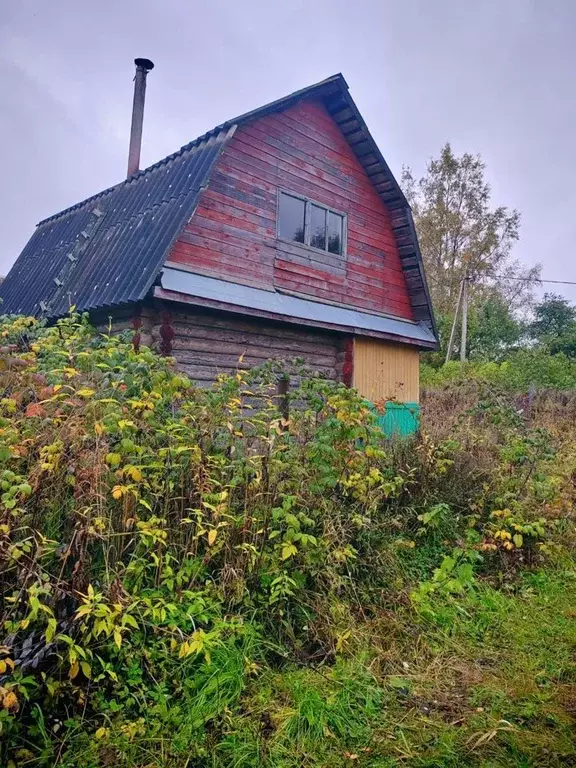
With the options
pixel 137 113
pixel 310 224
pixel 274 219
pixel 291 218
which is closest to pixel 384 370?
pixel 310 224

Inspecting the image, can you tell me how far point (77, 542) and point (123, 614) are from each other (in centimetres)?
46

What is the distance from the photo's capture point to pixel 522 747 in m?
2.67

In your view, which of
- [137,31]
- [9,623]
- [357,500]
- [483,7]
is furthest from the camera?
[137,31]

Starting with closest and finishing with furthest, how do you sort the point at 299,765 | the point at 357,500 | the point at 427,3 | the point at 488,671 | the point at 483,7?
the point at 299,765, the point at 488,671, the point at 357,500, the point at 483,7, the point at 427,3

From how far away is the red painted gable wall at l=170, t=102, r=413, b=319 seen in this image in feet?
27.6

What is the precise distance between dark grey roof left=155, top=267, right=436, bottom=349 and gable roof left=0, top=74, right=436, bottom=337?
0.41 m

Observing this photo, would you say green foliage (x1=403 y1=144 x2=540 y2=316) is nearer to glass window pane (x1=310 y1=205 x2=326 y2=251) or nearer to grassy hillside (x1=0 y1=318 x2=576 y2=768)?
glass window pane (x1=310 y1=205 x2=326 y2=251)

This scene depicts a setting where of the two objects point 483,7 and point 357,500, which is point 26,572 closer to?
point 357,500

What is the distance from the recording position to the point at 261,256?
9.05 m

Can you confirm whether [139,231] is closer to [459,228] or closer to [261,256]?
[261,256]

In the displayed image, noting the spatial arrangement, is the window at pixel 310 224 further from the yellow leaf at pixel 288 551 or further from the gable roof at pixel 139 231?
the yellow leaf at pixel 288 551

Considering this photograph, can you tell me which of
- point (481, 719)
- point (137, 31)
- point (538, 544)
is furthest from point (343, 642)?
point (137, 31)

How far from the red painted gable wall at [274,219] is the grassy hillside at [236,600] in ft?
13.4

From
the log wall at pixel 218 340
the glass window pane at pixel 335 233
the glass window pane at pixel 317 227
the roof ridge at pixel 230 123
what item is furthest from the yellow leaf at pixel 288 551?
the glass window pane at pixel 335 233
